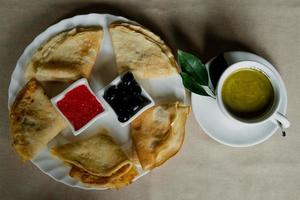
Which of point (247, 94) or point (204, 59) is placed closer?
point (247, 94)

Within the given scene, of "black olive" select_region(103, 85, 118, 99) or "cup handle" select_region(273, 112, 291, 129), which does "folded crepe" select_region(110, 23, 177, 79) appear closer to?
"black olive" select_region(103, 85, 118, 99)

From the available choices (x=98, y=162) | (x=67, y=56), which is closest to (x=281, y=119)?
(x=98, y=162)

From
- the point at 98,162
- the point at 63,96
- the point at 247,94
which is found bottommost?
the point at 98,162

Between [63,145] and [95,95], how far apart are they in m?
0.21

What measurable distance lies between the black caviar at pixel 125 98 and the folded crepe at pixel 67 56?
0.14 m

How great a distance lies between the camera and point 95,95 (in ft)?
4.66

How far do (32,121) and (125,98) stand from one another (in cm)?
33

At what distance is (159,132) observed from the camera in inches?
57.0

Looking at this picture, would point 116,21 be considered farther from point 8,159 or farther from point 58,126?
point 8,159

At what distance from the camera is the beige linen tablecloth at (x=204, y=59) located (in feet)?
4.94

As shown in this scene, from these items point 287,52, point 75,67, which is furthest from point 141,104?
point 287,52

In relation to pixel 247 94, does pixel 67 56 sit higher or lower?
higher

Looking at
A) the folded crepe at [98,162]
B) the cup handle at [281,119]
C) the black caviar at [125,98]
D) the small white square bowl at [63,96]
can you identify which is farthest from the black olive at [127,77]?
the cup handle at [281,119]

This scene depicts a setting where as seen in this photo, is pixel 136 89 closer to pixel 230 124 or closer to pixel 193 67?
pixel 193 67
